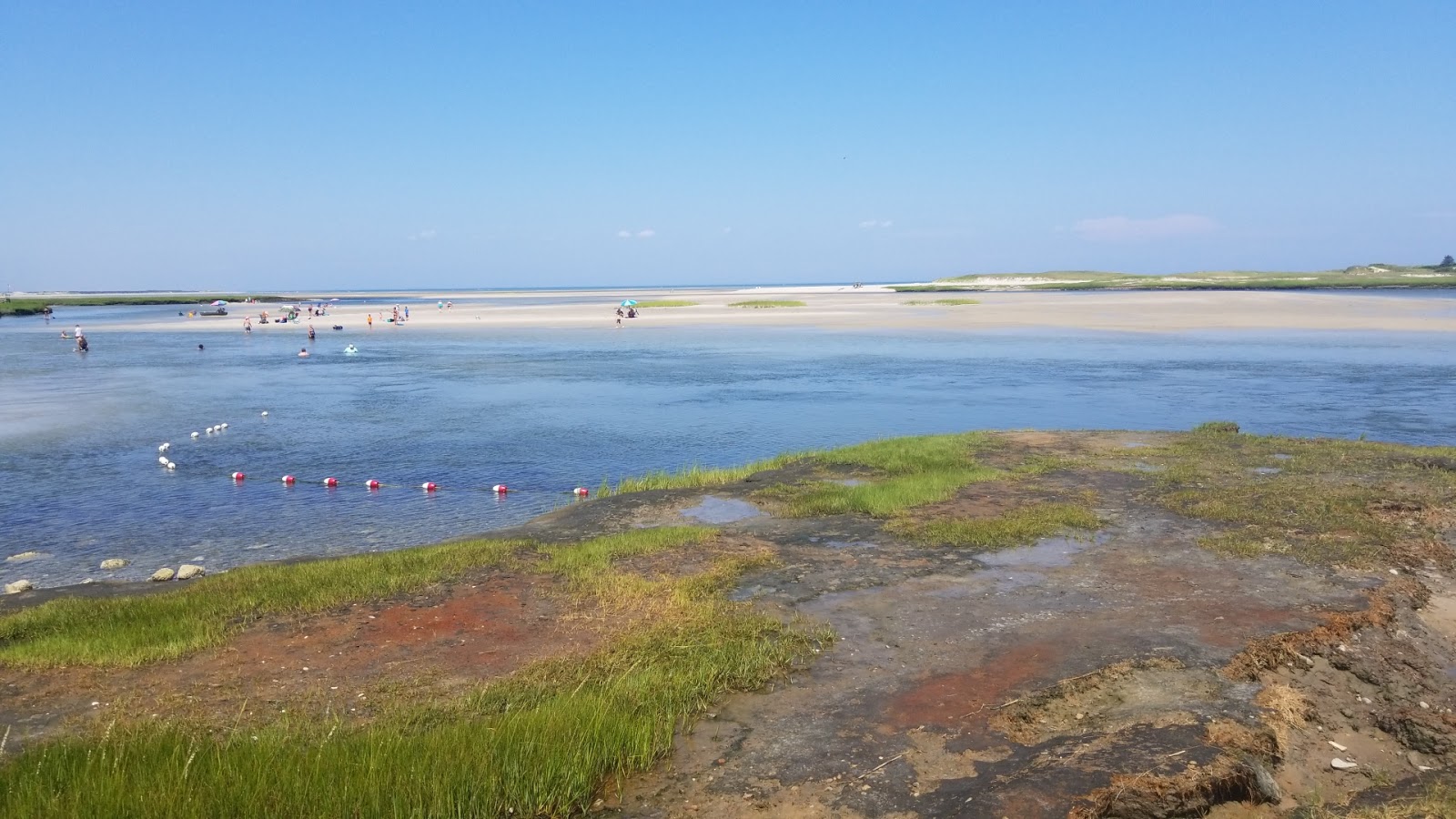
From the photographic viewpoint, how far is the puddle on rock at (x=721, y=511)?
1672cm

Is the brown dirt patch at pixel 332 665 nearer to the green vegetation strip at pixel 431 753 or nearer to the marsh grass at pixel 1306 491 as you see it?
the green vegetation strip at pixel 431 753

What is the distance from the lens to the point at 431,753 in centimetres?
682

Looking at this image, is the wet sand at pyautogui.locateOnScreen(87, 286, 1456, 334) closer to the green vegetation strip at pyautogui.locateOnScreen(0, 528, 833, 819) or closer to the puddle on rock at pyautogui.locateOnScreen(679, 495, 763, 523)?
the puddle on rock at pyautogui.locateOnScreen(679, 495, 763, 523)

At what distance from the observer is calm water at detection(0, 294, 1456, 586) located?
1872 centimetres

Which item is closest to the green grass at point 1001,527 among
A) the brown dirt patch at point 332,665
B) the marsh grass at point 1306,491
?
the marsh grass at point 1306,491

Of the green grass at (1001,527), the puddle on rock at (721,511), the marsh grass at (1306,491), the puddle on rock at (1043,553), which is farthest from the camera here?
the puddle on rock at (721,511)

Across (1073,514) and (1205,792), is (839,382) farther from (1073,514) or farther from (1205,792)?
(1205,792)

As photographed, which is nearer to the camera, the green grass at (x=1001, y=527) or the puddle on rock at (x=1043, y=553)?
the puddle on rock at (x=1043, y=553)

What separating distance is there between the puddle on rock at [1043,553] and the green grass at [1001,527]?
0.26m

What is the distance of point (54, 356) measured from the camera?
5612 cm

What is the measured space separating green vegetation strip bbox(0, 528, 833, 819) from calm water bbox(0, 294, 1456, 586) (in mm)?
8918

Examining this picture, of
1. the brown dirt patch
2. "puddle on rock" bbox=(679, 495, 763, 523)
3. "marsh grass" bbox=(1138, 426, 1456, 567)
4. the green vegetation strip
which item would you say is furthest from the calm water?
the green vegetation strip

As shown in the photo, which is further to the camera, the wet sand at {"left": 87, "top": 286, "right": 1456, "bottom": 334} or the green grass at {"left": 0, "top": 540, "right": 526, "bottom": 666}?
the wet sand at {"left": 87, "top": 286, "right": 1456, "bottom": 334}

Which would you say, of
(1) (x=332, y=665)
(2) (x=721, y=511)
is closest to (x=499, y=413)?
(2) (x=721, y=511)
